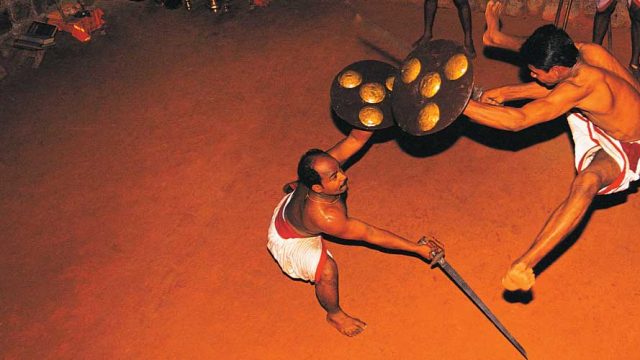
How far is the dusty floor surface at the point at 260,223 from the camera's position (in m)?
4.30

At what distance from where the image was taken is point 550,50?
3.46 metres

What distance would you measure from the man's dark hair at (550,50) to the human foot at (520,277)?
1313 millimetres

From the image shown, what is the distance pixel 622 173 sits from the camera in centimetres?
387

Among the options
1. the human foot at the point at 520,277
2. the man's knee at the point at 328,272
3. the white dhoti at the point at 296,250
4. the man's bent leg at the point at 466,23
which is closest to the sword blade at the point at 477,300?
the human foot at the point at 520,277

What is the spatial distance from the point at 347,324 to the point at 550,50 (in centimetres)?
251

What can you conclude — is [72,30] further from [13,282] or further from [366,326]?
[366,326]

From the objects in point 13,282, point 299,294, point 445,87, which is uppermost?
point 445,87

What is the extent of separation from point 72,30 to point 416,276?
7721 millimetres

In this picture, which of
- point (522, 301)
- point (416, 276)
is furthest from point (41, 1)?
point (522, 301)

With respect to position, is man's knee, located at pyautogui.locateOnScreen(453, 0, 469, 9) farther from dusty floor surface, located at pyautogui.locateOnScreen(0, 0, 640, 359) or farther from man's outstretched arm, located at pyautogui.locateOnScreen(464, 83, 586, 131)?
man's outstretched arm, located at pyautogui.locateOnScreen(464, 83, 586, 131)

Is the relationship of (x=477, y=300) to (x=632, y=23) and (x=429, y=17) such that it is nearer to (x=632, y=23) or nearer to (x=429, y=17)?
(x=632, y=23)

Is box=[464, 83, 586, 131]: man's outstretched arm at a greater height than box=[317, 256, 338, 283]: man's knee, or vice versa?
box=[464, 83, 586, 131]: man's outstretched arm

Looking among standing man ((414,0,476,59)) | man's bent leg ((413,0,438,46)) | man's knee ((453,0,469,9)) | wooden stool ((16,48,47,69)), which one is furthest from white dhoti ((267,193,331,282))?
wooden stool ((16,48,47,69))

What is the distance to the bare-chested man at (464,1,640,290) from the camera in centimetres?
348
